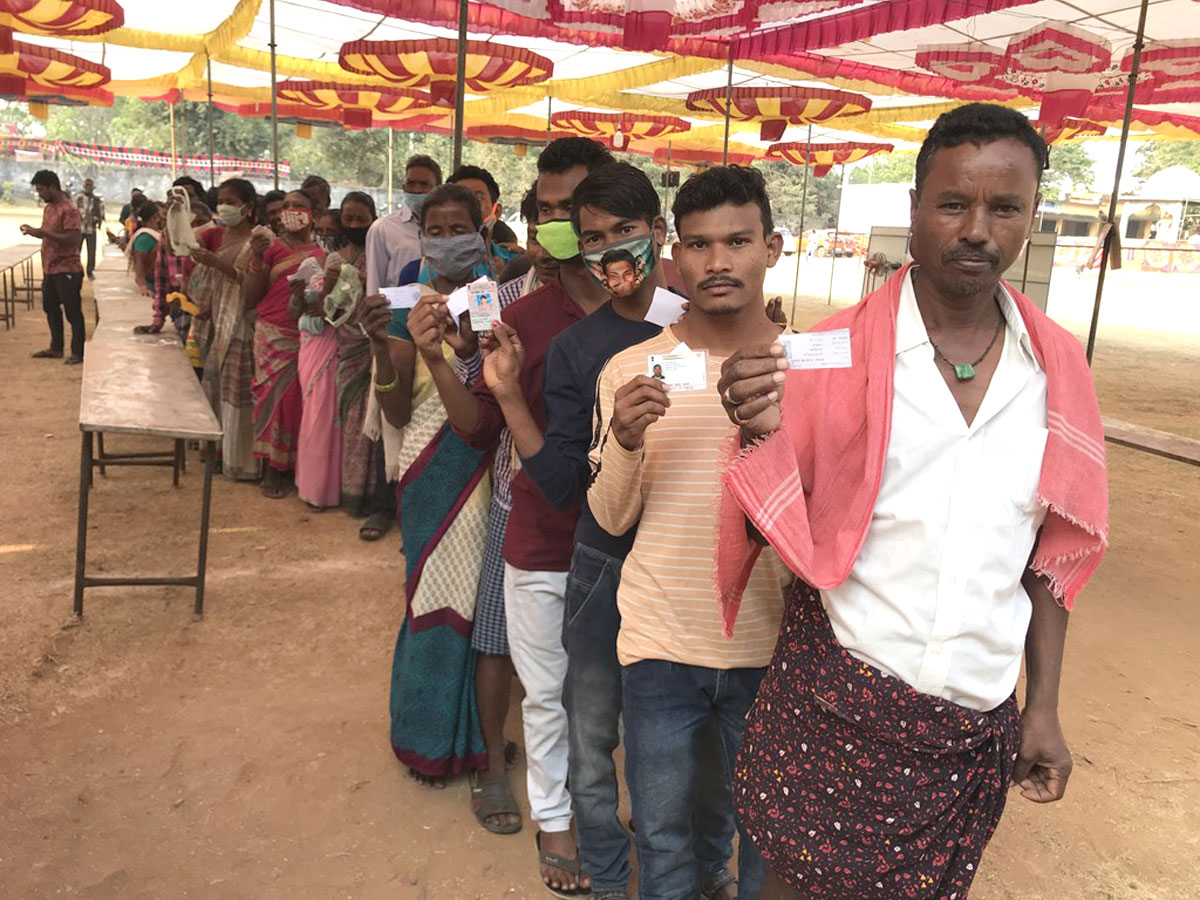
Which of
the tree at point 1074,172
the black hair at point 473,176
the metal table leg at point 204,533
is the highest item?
the tree at point 1074,172

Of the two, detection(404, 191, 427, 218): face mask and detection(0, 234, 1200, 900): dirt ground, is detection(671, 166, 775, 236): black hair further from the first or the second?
detection(404, 191, 427, 218): face mask

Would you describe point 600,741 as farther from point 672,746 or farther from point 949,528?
A: point 949,528

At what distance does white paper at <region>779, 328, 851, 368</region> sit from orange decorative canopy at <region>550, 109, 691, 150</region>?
534 inches

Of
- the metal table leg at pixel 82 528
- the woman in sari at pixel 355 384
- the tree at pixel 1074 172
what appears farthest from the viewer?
the tree at pixel 1074 172

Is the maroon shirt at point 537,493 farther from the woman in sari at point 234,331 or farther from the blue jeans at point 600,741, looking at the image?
the woman in sari at point 234,331

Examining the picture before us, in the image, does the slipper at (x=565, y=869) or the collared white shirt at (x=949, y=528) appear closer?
the collared white shirt at (x=949, y=528)

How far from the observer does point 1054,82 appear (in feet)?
24.8

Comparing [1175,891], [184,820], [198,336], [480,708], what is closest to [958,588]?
[480,708]

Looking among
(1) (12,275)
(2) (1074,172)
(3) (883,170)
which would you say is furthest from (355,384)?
(3) (883,170)

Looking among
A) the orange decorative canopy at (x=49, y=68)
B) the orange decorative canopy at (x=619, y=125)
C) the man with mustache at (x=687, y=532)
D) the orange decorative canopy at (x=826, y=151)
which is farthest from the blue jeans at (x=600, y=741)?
the orange decorative canopy at (x=826, y=151)

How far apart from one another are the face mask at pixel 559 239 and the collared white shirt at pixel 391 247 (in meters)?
2.42

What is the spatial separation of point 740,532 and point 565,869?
1.40 meters

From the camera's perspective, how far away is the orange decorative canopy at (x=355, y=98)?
42.2ft

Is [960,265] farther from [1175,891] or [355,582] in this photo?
[355,582]
